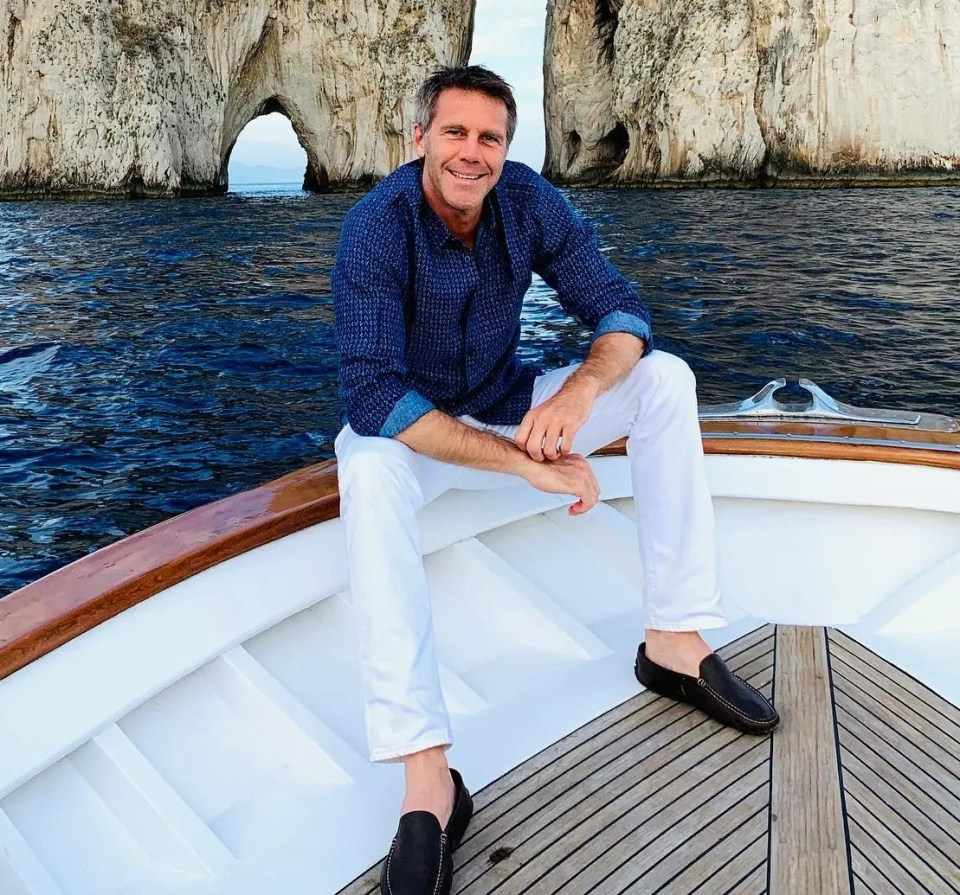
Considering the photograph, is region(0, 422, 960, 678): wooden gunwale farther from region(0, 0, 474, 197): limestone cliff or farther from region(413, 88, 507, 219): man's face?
region(0, 0, 474, 197): limestone cliff

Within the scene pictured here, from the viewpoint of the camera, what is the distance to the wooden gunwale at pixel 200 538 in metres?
1.01

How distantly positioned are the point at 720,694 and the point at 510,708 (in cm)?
30

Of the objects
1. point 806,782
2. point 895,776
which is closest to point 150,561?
point 806,782

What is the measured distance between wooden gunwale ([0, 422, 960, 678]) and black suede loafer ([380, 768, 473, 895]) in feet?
1.45

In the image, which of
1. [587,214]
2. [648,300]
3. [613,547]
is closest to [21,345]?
[648,300]

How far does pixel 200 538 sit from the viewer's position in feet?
3.96

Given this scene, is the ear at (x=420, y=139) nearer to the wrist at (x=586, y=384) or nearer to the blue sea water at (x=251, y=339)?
the wrist at (x=586, y=384)

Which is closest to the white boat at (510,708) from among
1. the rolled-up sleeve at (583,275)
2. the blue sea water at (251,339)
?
the rolled-up sleeve at (583,275)

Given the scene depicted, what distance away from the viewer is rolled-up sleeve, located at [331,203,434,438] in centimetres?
117

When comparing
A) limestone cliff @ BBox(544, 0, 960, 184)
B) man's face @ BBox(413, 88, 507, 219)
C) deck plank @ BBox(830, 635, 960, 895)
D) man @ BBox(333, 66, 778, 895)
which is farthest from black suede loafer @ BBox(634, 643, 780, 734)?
limestone cliff @ BBox(544, 0, 960, 184)

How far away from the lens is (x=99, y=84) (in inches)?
870

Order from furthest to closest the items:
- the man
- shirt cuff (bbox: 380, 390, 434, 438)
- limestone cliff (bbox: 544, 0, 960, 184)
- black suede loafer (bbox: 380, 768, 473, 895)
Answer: limestone cliff (bbox: 544, 0, 960, 184) → shirt cuff (bbox: 380, 390, 434, 438) → the man → black suede loafer (bbox: 380, 768, 473, 895)

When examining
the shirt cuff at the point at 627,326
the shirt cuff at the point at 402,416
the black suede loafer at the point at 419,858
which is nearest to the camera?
the black suede loafer at the point at 419,858

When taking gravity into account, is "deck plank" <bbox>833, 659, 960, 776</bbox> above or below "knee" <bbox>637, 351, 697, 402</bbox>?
below
